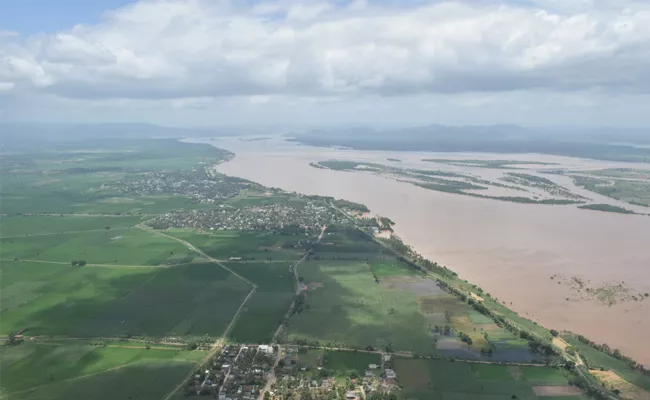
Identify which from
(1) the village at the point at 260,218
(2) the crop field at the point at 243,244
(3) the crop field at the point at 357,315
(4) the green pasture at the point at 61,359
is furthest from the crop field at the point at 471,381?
(1) the village at the point at 260,218

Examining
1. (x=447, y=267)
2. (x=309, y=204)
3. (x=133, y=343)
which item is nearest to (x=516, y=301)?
(x=447, y=267)

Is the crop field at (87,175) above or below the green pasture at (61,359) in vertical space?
above

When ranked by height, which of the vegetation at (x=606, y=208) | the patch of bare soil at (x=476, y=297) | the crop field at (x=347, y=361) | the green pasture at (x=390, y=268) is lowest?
the crop field at (x=347, y=361)

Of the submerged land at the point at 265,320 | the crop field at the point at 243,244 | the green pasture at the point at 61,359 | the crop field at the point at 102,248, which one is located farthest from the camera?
the crop field at the point at 243,244

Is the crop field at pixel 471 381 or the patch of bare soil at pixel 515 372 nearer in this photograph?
the crop field at pixel 471 381

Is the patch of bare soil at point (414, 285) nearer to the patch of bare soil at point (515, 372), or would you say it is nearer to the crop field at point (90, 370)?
the patch of bare soil at point (515, 372)

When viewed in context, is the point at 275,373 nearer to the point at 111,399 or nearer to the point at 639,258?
the point at 111,399

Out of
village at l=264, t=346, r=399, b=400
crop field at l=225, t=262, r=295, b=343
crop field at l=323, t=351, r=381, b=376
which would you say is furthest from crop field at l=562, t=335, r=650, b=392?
crop field at l=225, t=262, r=295, b=343
